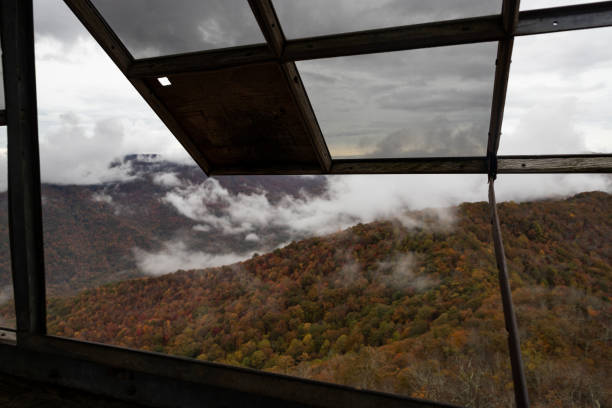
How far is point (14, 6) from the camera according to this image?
1.59 meters

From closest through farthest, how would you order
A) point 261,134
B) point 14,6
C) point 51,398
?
1. point 51,398
2. point 14,6
3. point 261,134

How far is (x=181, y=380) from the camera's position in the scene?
1.34 meters

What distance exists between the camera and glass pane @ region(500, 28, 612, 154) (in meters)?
2.06

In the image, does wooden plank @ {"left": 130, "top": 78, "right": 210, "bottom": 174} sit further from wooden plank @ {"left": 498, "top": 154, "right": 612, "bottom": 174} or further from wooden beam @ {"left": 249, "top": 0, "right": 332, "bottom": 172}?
wooden plank @ {"left": 498, "top": 154, "right": 612, "bottom": 174}

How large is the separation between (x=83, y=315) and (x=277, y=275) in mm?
20506

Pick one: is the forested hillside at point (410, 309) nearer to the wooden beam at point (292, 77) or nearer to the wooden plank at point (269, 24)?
the wooden beam at point (292, 77)

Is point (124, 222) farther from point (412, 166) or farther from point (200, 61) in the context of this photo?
point (412, 166)

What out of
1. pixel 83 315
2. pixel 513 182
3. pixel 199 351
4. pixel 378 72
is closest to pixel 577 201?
pixel 513 182

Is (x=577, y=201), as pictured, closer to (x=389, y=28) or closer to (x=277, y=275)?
(x=277, y=275)

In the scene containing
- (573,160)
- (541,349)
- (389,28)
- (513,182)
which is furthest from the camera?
(513,182)

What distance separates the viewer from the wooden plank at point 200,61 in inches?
79.0

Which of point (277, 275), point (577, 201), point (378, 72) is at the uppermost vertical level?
point (577, 201)

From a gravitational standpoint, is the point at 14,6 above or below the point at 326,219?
below

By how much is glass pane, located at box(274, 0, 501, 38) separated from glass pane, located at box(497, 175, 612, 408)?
26572mm
